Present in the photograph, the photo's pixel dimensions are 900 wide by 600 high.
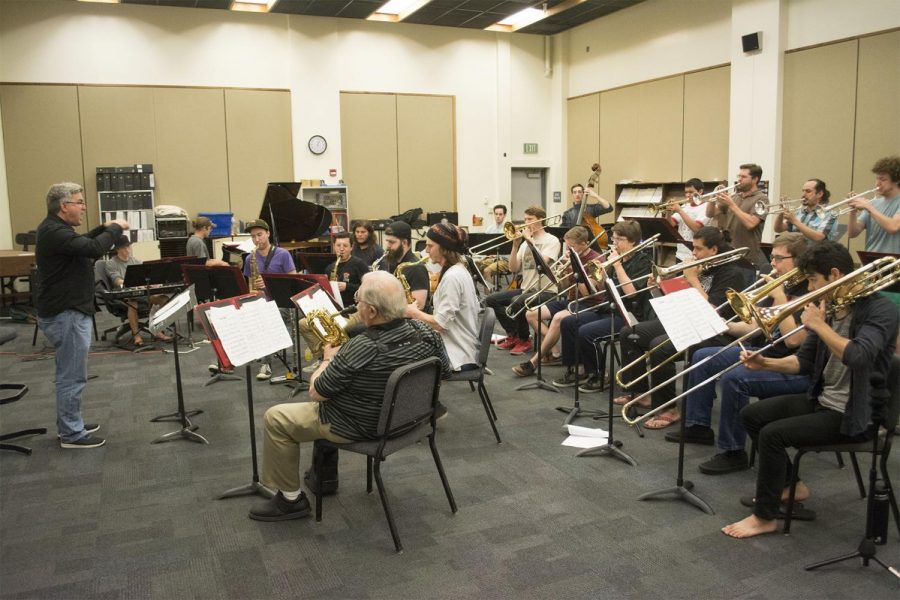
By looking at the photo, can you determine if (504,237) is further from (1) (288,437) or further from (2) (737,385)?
(1) (288,437)

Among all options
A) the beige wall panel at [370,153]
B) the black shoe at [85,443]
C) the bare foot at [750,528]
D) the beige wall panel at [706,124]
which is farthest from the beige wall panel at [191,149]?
the bare foot at [750,528]

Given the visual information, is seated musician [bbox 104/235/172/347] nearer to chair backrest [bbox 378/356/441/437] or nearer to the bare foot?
chair backrest [bbox 378/356/441/437]

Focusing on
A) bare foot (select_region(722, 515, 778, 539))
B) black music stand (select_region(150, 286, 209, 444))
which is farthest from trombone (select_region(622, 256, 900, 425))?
black music stand (select_region(150, 286, 209, 444))

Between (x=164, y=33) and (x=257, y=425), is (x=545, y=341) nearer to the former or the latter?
(x=257, y=425)

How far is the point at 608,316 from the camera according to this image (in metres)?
5.78

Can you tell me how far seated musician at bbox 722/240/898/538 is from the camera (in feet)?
9.73

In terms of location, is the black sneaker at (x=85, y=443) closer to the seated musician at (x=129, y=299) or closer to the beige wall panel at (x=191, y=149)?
the seated musician at (x=129, y=299)

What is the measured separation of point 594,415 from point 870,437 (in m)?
2.09

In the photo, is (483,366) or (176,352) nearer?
(483,366)

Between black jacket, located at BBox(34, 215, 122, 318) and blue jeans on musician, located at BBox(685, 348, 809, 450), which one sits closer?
blue jeans on musician, located at BBox(685, 348, 809, 450)

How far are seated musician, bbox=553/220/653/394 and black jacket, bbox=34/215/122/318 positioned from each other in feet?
11.4

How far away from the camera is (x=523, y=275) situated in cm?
720

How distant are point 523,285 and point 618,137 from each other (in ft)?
21.2

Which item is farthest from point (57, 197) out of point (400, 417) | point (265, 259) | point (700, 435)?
point (700, 435)
